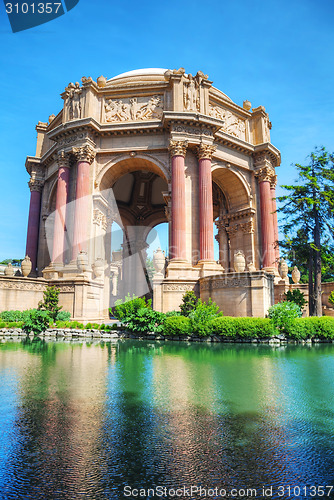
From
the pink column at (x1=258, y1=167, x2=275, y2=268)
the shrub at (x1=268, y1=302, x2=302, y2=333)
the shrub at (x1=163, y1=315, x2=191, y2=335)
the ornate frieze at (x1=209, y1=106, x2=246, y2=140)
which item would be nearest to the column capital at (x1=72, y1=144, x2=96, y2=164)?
the ornate frieze at (x1=209, y1=106, x2=246, y2=140)

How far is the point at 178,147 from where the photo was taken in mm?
23031

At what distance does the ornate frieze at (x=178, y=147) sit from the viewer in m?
23.0

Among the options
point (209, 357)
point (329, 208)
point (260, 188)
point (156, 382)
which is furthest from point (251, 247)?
point (156, 382)

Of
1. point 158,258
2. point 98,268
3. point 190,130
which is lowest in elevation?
point 98,268

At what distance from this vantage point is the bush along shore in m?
13.4

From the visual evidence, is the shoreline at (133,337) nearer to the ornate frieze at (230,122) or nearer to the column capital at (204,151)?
the column capital at (204,151)

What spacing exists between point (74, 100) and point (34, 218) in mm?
11003

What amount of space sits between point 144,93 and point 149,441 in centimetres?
2627

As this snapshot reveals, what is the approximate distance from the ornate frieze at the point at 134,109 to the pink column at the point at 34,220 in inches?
394

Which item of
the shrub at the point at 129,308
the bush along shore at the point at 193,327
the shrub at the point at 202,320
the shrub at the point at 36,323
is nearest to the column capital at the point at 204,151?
the bush along shore at the point at 193,327

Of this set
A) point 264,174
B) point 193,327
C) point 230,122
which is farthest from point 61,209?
point 264,174

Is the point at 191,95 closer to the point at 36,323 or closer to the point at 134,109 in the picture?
the point at 134,109

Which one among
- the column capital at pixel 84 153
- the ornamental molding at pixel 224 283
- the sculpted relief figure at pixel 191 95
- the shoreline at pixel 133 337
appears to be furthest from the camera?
the sculpted relief figure at pixel 191 95

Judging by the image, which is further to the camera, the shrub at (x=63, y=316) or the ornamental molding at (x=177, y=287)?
the ornamental molding at (x=177, y=287)
